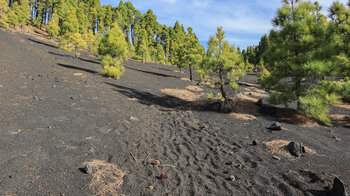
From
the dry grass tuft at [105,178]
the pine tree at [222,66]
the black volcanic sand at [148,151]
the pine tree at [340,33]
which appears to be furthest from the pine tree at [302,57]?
the dry grass tuft at [105,178]

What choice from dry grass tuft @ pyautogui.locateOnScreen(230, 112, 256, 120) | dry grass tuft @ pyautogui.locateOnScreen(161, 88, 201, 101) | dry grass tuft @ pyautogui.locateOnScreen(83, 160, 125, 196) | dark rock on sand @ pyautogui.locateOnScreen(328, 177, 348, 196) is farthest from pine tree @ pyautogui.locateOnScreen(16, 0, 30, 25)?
dark rock on sand @ pyautogui.locateOnScreen(328, 177, 348, 196)

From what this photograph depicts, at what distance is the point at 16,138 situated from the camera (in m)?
4.99

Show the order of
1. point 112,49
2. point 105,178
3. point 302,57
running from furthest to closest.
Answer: point 112,49, point 302,57, point 105,178

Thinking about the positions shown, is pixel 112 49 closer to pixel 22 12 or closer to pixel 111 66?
pixel 111 66

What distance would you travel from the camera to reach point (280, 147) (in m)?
5.75

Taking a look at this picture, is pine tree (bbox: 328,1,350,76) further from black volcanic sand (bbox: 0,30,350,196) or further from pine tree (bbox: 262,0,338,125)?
black volcanic sand (bbox: 0,30,350,196)

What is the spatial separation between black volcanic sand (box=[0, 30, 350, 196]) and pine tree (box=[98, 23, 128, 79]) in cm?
971

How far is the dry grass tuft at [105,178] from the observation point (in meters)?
3.59

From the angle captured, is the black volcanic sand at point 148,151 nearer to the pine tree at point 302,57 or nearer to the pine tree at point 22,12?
the pine tree at point 302,57

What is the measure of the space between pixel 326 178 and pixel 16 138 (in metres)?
8.38

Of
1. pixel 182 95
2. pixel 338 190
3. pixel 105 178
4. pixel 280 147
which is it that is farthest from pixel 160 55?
pixel 338 190

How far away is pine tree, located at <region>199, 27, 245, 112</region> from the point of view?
1029 cm

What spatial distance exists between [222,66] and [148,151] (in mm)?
7442

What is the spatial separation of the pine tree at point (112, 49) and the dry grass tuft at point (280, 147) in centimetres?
1706
